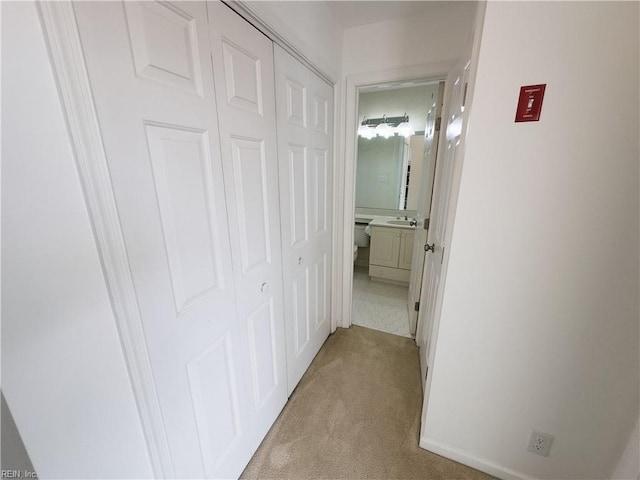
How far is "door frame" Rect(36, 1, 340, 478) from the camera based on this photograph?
50cm

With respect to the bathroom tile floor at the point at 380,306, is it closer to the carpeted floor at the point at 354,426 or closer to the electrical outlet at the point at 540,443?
the carpeted floor at the point at 354,426

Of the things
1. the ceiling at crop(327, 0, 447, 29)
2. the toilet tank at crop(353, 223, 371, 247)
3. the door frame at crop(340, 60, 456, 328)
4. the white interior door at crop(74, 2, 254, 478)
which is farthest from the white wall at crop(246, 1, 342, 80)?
the toilet tank at crop(353, 223, 371, 247)

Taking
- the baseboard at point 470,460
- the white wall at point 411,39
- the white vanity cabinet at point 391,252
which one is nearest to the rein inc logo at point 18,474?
the baseboard at point 470,460

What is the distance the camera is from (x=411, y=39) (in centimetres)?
165

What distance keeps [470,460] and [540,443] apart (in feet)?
1.10

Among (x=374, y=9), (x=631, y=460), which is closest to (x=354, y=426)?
(x=631, y=460)

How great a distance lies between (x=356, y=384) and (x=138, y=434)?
1364mm

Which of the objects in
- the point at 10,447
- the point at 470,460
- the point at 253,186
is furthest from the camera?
the point at 470,460

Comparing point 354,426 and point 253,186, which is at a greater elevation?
point 253,186

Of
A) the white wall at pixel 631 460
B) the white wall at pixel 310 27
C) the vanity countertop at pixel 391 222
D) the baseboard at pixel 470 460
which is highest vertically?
the white wall at pixel 310 27

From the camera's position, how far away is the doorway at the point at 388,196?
279 centimetres

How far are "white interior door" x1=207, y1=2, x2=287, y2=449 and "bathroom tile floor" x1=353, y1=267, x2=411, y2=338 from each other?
1.31m

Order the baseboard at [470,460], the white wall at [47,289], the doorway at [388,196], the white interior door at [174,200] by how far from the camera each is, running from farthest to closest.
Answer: the doorway at [388,196], the baseboard at [470,460], the white interior door at [174,200], the white wall at [47,289]

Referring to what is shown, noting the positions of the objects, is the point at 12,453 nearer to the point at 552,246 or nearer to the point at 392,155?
the point at 552,246
